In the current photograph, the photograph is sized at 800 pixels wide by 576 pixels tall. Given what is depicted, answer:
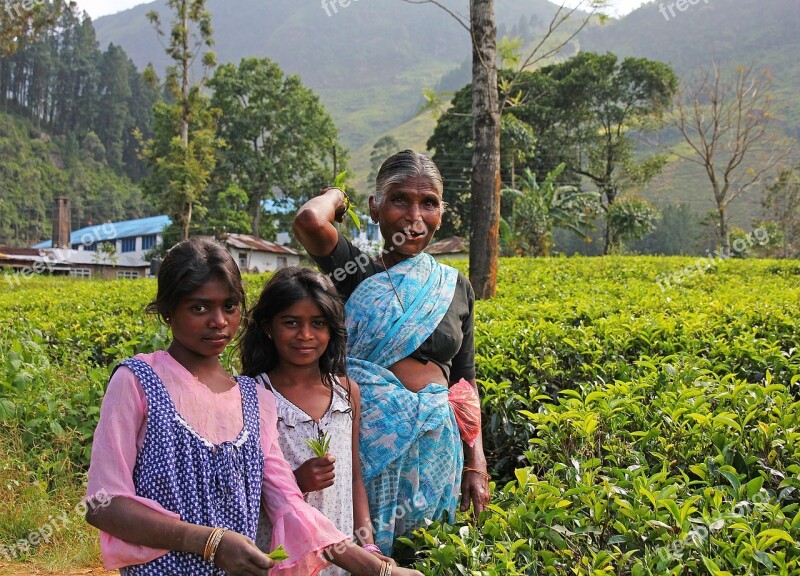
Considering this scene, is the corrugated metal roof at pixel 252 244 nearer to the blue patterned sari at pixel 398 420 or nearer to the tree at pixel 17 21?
the tree at pixel 17 21

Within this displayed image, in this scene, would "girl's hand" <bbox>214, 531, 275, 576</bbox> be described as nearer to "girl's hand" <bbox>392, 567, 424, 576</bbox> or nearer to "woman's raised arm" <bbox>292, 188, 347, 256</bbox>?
"girl's hand" <bbox>392, 567, 424, 576</bbox>

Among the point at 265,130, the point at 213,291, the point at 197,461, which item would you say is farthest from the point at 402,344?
the point at 265,130

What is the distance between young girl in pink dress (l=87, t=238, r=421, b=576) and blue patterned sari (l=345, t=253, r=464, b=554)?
310mm

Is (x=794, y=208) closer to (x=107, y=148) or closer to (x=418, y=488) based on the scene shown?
(x=418, y=488)

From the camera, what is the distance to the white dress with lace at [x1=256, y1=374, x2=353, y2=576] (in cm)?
232

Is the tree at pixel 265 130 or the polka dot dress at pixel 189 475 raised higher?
the tree at pixel 265 130

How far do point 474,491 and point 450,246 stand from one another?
31168 mm

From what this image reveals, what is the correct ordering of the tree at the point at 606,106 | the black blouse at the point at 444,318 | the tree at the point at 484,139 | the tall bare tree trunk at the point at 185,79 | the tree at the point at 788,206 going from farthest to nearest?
1. the tree at the point at 788,206
2. the tree at the point at 606,106
3. the tall bare tree trunk at the point at 185,79
4. the tree at the point at 484,139
5. the black blouse at the point at 444,318

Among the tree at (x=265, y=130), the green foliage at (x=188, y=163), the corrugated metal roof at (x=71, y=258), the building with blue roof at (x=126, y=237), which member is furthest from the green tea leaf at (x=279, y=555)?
the building with blue roof at (x=126, y=237)

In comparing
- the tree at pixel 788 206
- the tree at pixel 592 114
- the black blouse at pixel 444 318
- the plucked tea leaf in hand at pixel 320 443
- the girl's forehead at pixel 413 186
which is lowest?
the plucked tea leaf in hand at pixel 320 443

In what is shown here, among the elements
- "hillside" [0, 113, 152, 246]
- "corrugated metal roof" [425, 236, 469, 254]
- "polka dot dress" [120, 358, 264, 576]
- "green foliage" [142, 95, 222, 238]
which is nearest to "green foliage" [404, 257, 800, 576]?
"polka dot dress" [120, 358, 264, 576]

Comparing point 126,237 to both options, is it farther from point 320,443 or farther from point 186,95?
point 320,443

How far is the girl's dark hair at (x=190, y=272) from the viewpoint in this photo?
2.19 meters

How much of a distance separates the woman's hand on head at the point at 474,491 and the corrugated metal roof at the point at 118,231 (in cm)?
5150
